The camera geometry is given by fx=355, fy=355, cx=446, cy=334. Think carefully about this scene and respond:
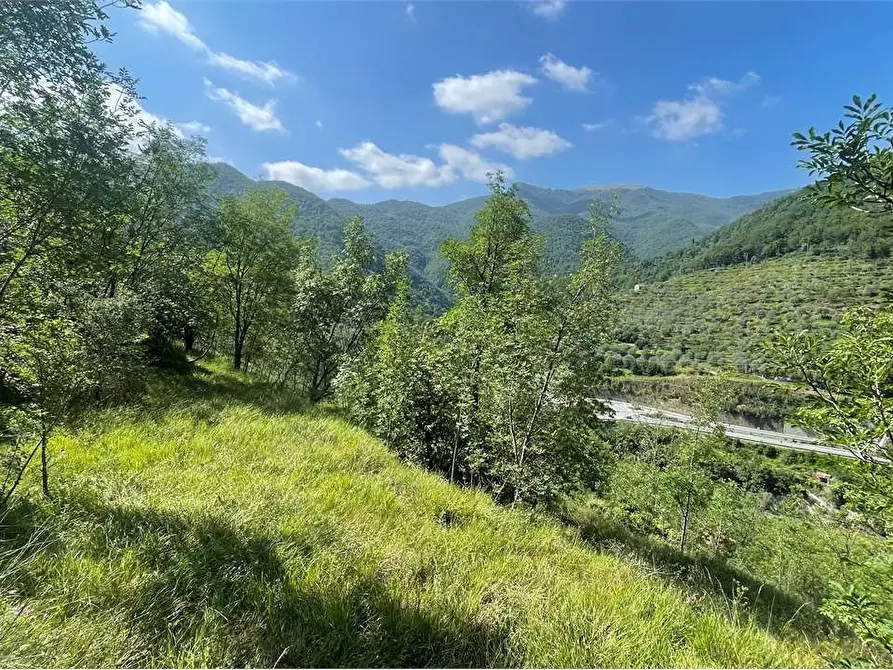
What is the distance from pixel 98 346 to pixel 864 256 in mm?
169647

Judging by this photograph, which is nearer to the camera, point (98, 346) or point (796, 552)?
point (98, 346)

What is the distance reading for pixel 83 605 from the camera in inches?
92.2

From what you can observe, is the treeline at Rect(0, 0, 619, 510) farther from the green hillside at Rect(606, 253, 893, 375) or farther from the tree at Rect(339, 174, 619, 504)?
the green hillside at Rect(606, 253, 893, 375)

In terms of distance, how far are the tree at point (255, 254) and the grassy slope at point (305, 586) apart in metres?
12.6

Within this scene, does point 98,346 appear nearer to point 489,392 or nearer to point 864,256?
point 489,392

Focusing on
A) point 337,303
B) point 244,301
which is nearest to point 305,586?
point 337,303

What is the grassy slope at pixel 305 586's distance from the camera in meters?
2.31

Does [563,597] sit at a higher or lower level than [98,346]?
lower

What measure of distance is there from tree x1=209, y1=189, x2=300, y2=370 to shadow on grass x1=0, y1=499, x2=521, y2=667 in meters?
14.7

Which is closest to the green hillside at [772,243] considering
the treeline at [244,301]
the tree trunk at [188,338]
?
the treeline at [244,301]

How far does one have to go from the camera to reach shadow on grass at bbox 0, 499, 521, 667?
231 centimetres

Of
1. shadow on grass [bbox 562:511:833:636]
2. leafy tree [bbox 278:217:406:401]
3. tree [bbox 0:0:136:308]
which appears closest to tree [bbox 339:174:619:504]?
shadow on grass [bbox 562:511:833:636]

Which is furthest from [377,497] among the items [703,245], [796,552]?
[703,245]

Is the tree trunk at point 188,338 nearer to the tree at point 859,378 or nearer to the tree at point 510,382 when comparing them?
the tree at point 510,382
